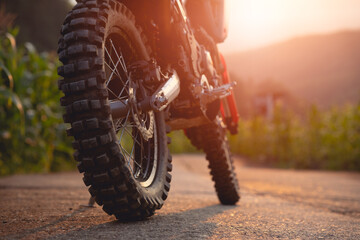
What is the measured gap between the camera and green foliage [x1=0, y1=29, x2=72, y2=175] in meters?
5.00

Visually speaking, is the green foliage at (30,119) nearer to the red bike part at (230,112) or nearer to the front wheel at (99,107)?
the red bike part at (230,112)

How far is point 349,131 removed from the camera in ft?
28.6

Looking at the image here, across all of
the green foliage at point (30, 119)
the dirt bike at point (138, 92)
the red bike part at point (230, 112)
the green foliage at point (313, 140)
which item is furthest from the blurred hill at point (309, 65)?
the dirt bike at point (138, 92)

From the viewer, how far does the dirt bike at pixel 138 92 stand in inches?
55.7

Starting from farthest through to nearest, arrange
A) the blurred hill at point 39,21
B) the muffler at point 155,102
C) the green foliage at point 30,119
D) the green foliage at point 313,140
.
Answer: the blurred hill at point 39,21 → the green foliage at point 313,140 → the green foliage at point 30,119 → the muffler at point 155,102

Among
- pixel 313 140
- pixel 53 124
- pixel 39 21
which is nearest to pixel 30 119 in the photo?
pixel 53 124

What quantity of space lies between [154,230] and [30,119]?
4.37 m

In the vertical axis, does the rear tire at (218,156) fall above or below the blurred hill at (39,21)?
below

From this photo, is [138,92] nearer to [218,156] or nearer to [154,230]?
[154,230]

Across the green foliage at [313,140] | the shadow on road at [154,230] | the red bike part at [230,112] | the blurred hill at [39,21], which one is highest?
the blurred hill at [39,21]

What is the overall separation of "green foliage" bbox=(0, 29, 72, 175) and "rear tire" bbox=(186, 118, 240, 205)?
2854 millimetres

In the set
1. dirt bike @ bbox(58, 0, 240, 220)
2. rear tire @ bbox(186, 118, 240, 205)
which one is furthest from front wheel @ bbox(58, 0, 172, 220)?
rear tire @ bbox(186, 118, 240, 205)

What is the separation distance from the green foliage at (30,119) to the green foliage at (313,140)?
6.04m

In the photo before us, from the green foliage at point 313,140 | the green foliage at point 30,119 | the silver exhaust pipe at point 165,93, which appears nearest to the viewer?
the silver exhaust pipe at point 165,93
